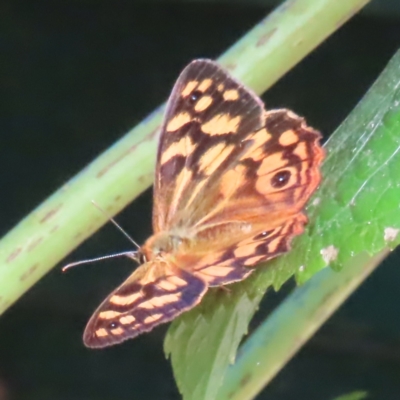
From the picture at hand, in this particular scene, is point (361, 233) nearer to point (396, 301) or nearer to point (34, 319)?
point (396, 301)

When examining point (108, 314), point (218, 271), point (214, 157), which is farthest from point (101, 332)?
point (214, 157)

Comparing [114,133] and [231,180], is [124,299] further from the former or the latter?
[114,133]

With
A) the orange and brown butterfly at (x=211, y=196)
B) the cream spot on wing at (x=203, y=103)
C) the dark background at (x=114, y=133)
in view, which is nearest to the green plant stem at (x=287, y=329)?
the orange and brown butterfly at (x=211, y=196)

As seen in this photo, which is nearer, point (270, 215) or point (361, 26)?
point (270, 215)

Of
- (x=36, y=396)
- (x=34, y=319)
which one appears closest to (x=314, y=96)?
(x=34, y=319)

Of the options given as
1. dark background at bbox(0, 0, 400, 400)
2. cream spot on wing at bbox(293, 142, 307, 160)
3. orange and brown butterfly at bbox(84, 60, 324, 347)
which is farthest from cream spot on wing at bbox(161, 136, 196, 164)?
dark background at bbox(0, 0, 400, 400)
